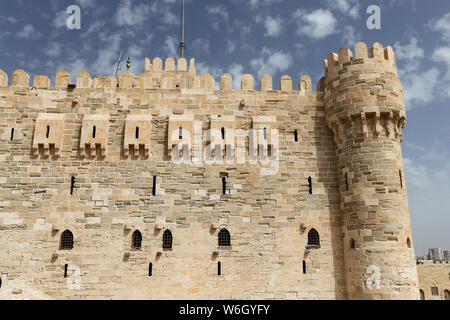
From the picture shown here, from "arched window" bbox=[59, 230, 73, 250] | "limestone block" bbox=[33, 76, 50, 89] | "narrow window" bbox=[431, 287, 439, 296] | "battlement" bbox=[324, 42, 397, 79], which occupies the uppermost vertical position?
"battlement" bbox=[324, 42, 397, 79]

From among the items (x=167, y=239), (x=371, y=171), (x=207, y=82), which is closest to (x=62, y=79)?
(x=207, y=82)

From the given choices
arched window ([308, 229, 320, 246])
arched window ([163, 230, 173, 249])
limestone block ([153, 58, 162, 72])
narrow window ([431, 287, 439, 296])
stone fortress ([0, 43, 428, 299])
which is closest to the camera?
stone fortress ([0, 43, 428, 299])

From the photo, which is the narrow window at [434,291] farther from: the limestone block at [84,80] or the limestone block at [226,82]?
the limestone block at [84,80]

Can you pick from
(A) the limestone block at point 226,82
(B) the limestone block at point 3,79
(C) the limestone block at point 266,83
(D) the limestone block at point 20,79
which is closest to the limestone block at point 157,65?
(A) the limestone block at point 226,82

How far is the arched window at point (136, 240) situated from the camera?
13.0 m

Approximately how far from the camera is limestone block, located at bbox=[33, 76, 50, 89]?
1442 centimetres

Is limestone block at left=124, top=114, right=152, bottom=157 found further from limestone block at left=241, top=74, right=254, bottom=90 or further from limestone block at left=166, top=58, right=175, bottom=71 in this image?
limestone block at left=241, top=74, right=254, bottom=90

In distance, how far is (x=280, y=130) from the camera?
14.4m

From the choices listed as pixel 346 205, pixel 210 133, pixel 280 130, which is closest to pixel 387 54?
pixel 280 130

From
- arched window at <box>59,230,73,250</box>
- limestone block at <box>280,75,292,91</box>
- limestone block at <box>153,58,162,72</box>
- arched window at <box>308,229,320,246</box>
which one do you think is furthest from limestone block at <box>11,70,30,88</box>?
arched window at <box>308,229,320,246</box>

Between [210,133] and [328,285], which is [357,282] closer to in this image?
[328,285]

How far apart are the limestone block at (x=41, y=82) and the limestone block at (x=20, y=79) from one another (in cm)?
33

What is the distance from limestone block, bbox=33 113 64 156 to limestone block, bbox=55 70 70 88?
130cm
